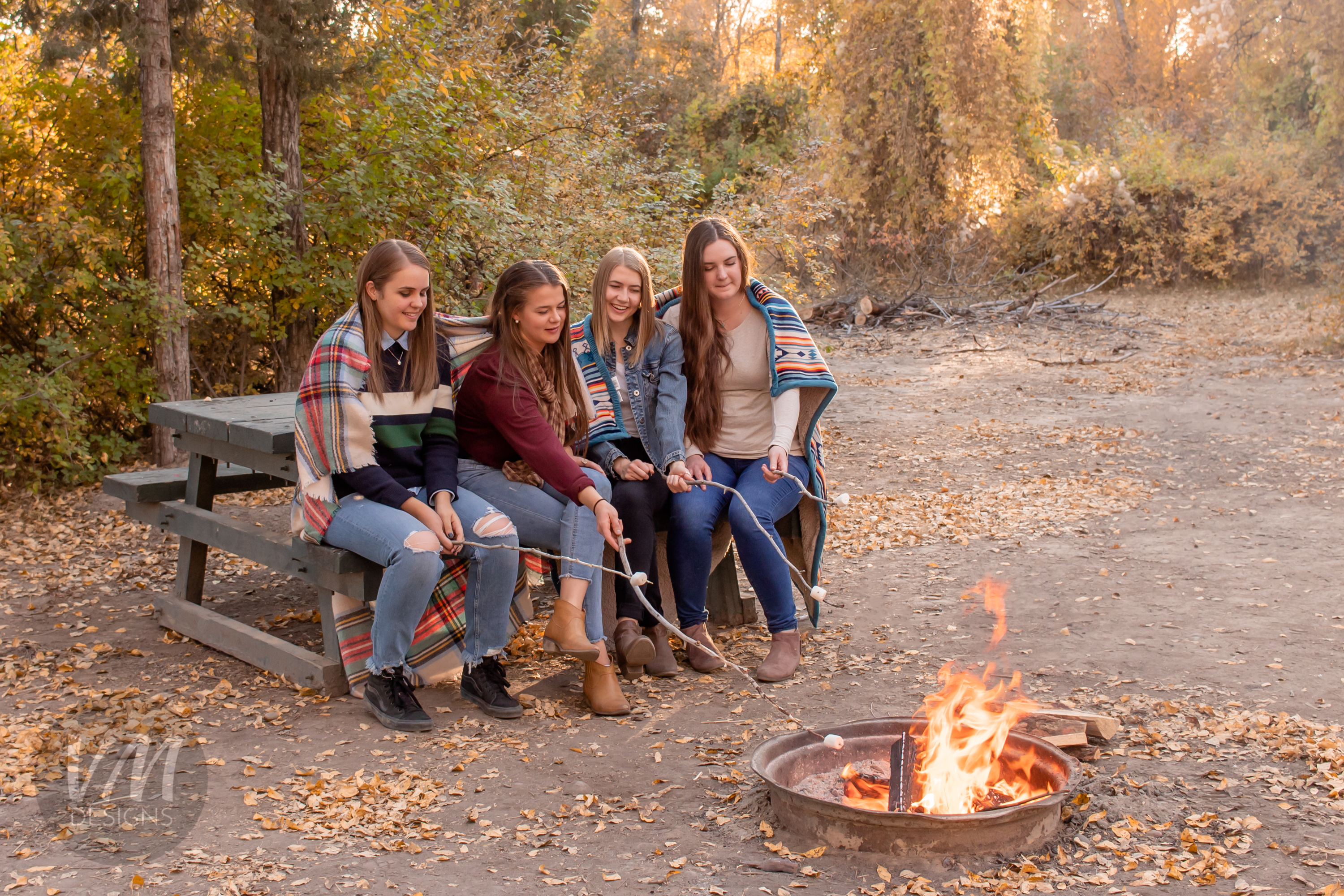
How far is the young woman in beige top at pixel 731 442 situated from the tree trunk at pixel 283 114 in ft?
12.9

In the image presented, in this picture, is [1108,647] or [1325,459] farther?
[1325,459]

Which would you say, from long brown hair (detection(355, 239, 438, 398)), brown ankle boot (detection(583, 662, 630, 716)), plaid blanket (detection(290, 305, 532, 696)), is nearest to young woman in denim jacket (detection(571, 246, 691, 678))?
brown ankle boot (detection(583, 662, 630, 716))

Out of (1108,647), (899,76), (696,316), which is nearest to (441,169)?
(696,316)

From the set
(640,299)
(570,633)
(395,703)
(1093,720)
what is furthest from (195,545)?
(1093,720)

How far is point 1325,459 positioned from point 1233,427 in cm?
124

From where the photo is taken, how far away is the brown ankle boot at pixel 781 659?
4238 millimetres

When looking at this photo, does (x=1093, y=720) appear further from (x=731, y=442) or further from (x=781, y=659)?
(x=731, y=442)

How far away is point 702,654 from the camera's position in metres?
4.36

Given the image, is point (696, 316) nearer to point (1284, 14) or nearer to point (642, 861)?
point (642, 861)

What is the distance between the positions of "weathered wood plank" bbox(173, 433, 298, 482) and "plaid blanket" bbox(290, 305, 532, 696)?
0.67ft

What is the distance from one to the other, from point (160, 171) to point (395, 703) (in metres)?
4.93

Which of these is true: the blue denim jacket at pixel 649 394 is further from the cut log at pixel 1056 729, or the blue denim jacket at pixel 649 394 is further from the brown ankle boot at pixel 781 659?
the cut log at pixel 1056 729

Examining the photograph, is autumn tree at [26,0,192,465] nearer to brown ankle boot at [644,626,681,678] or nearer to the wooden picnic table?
the wooden picnic table

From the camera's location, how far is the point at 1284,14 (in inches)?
673
